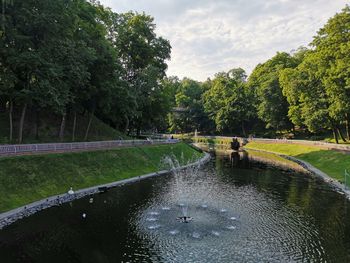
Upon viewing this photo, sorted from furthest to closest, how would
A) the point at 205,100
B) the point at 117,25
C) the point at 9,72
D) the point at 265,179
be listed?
the point at 205,100 < the point at 117,25 < the point at 265,179 < the point at 9,72

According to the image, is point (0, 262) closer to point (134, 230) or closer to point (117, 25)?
point (134, 230)

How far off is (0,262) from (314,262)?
18694mm

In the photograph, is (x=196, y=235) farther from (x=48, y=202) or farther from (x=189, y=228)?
(x=48, y=202)

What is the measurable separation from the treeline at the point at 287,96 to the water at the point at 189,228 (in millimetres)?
33556

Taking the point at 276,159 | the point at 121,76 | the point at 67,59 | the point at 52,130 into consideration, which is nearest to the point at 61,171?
the point at 67,59

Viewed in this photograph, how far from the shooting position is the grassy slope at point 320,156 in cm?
4750

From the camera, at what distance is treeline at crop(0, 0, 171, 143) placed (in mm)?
34656

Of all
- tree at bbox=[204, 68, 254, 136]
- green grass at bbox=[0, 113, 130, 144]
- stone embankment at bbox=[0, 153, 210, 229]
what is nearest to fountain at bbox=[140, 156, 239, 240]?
stone embankment at bbox=[0, 153, 210, 229]

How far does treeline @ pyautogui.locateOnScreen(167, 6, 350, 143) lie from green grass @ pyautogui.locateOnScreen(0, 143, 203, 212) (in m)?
40.5

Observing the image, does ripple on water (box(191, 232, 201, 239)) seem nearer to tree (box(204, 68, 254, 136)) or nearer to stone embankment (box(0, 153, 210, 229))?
stone embankment (box(0, 153, 210, 229))

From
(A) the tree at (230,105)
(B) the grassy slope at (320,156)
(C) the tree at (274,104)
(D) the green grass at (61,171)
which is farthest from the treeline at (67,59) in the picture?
(A) the tree at (230,105)

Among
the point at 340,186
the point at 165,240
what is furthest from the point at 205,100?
the point at 165,240

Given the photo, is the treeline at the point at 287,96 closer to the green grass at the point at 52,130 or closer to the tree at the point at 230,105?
the tree at the point at 230,105

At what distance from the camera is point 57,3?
36188mm
